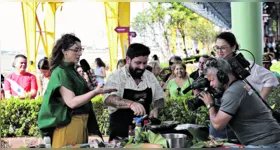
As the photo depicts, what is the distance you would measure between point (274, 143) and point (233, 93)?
15.6 inches

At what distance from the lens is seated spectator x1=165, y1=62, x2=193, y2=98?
3752 millimetres

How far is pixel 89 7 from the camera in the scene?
11.4ft

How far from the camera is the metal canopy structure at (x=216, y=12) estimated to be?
361cm

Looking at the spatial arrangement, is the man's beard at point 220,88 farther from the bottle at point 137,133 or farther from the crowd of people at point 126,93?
the bottle at point 137,133

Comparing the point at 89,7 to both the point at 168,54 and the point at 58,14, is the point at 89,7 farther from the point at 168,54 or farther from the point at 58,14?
the point at 168,54

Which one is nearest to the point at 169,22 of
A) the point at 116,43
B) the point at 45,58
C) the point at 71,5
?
the point at 116,43

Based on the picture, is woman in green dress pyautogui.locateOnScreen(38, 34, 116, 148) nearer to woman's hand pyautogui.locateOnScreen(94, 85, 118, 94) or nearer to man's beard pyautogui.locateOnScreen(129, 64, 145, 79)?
woman's hand pyautogui.locateOnScreen(94, 85, 118, 94)

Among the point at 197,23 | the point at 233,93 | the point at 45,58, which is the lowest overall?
the point at 233,93

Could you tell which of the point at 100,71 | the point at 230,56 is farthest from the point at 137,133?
the point at 230,56

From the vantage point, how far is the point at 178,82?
3799mm

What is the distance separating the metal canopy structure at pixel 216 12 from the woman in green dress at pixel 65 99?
1201 millimetres

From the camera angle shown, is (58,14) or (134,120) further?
(58,14)

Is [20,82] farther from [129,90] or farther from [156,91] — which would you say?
[156,91]

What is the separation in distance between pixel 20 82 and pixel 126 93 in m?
0.96
